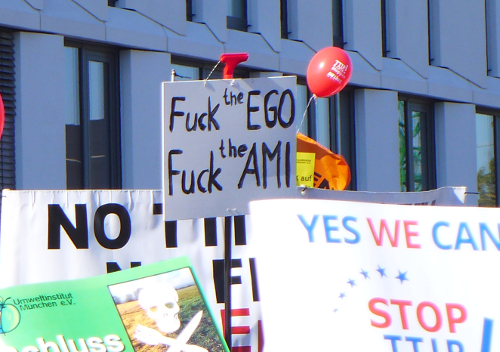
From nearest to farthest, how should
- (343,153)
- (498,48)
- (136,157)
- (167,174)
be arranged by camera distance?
(167,174) → (136,157) → (343,153) → (498,48)

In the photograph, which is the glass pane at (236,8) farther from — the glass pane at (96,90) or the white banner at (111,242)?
the white banner at (111,242)

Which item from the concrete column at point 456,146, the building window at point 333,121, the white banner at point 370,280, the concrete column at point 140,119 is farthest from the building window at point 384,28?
the white banner at point 370,280

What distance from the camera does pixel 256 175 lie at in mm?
3715

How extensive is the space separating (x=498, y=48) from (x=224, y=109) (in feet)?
37.5

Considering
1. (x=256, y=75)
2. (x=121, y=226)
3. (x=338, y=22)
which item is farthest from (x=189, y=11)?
(x=121, y=226)

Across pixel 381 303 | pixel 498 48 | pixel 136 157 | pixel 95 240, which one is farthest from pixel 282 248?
pixel 498 48

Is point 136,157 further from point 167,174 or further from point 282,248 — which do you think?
point 282,248

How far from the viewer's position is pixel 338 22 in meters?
11.8

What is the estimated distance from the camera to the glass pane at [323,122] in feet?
37.4

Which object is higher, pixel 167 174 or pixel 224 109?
pixel 224 109

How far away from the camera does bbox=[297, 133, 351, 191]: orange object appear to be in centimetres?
554

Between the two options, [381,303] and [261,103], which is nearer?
[381,303]

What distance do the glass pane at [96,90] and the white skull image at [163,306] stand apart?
228 inches

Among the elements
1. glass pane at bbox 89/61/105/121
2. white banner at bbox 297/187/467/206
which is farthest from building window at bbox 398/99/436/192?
white banner at bbox 297/187/467/206
